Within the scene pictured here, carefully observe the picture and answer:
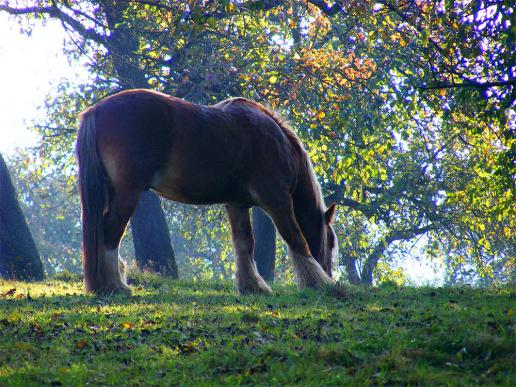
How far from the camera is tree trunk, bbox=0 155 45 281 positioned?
1420 cm

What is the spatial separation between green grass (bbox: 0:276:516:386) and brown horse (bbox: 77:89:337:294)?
114cm

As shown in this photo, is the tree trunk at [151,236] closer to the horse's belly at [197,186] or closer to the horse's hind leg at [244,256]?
the horse's hind leg at [244,256]

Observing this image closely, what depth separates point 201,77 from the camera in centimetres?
1591

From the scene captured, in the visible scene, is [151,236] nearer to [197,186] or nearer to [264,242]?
[264,242]

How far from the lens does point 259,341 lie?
254 inches

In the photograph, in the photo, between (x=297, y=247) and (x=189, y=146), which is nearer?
(x=189, y=146)

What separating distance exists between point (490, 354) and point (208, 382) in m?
2.15

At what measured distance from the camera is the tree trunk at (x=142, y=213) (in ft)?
54.5

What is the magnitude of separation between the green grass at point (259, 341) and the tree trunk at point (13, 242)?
207 inches

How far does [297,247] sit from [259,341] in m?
4.08

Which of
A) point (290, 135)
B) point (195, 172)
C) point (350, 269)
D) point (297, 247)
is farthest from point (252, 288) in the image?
point (350, 269)

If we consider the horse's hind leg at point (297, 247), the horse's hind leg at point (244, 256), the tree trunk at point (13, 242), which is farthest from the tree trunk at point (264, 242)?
the horse's hind leg at point (297, 247)

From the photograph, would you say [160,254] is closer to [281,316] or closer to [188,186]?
[188,186]

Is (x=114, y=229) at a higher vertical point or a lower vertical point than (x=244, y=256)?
higher
